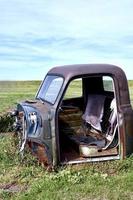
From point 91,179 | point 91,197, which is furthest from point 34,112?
point 91,197

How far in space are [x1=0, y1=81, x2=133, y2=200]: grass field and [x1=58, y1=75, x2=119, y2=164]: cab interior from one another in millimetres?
340

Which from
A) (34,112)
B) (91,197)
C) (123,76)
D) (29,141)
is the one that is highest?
(123,76)

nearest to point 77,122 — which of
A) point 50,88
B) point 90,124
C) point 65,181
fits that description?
point 90,124

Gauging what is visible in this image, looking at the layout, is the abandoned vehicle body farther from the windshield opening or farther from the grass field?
the grass field

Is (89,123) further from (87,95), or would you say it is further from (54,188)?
(54,188)

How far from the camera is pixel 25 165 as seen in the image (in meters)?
8.05

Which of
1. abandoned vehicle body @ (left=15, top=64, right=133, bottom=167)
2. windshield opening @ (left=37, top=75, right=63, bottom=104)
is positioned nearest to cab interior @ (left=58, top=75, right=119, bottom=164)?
abandoned vehicle body @ (left=15, top=64, right=133, bottom=167)

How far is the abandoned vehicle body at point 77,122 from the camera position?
7.74 metres

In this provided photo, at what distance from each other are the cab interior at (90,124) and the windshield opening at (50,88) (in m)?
0.22

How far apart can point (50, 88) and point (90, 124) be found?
1.08 m

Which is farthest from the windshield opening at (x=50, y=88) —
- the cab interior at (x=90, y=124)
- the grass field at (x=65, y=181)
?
the grass field at (x=65, y=181)

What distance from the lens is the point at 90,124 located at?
923cm

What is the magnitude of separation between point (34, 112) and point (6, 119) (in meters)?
4.69

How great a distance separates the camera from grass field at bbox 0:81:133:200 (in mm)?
6357
